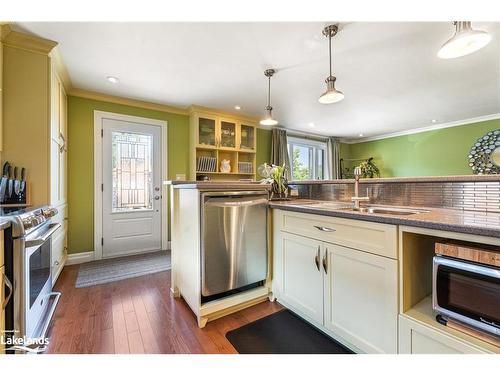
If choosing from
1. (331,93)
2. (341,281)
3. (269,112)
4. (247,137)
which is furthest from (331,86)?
(247,137)

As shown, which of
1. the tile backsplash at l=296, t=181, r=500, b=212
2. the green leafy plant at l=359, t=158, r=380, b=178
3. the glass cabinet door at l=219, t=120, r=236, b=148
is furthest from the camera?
the green leafy plant at l=359, t=158, r=380, b=178

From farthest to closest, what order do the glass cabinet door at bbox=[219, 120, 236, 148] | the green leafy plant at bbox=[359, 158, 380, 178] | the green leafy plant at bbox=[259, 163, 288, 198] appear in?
1. the green leafy plant at bbox=[359, 158, 380, 178]
2. the glass cabinet door at bbox=[219, 120, 236, 148]
3. the green leafy plant at bbox=[259, 163, 288, 198]

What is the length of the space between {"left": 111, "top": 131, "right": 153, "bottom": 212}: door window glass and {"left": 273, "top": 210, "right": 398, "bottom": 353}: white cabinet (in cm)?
249

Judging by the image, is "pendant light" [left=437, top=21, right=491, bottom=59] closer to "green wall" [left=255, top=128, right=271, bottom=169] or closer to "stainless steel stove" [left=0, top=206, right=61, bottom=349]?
"stainless steel stove" [left=0, top=206, right=61, bottom=349]

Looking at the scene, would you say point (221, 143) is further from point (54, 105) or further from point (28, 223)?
point (28, 223)

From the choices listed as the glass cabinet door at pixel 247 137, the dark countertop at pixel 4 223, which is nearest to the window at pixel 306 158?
the glass cabinet door at pixel 247 137

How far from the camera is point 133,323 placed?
5.54 feet

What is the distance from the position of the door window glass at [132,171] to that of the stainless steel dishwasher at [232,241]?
7.50ft

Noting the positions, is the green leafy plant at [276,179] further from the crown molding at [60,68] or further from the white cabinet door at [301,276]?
the crown molding at [60,68]

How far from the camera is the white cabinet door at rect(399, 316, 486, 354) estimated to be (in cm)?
94

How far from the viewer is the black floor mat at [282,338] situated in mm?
1408

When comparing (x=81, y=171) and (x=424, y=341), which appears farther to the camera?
(x=81, y=171)

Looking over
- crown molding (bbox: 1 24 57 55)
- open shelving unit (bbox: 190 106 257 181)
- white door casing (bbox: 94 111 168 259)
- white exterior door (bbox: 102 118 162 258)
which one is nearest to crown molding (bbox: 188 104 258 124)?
open shelving unit (bbox: 190 106 257 181)

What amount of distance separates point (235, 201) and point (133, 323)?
120 centimetres
